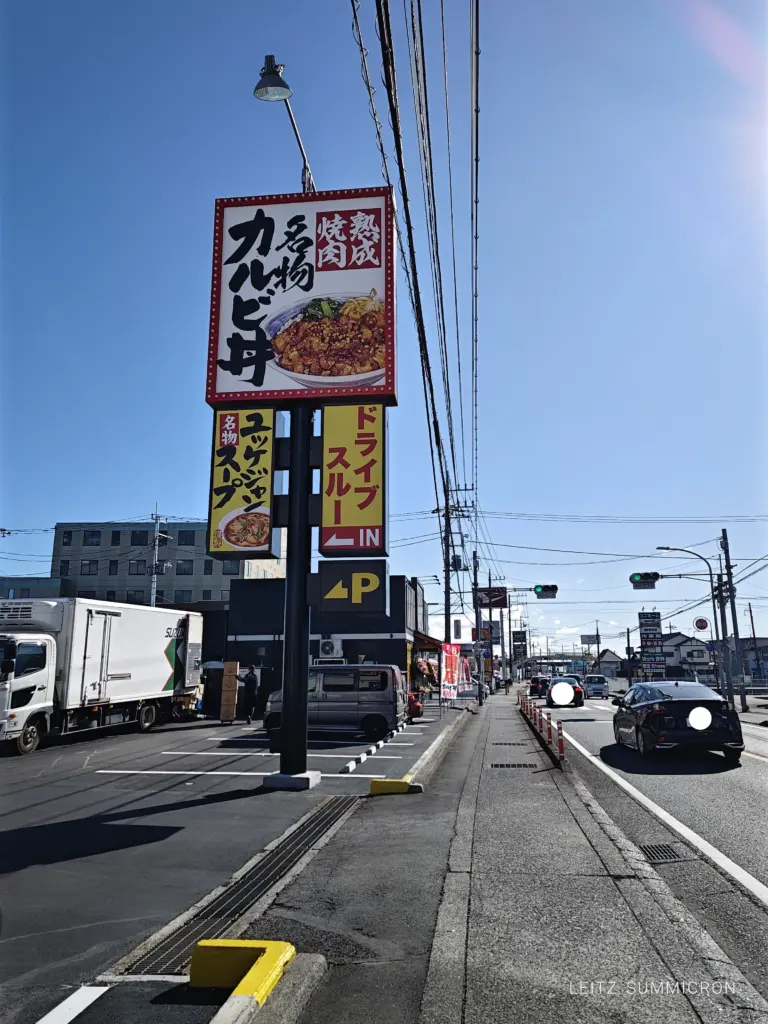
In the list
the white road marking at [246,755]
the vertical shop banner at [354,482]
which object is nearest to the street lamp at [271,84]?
the vertical shop banner at [354,482]

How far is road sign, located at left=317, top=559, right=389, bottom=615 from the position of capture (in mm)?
10516

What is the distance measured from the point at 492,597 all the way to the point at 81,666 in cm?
3213

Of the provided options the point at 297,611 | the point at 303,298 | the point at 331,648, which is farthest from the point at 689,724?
the point at 331,648

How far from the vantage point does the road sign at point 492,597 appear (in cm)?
4528

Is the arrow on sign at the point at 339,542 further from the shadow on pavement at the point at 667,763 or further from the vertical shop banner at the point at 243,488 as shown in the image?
the shadow on pavement at the point at 667,763

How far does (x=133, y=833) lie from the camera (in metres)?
7.82

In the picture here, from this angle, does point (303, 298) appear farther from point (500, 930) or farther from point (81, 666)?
point (81, 666)

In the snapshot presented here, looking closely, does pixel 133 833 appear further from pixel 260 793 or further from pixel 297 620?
pixel 297 620

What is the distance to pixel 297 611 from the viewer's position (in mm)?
10805

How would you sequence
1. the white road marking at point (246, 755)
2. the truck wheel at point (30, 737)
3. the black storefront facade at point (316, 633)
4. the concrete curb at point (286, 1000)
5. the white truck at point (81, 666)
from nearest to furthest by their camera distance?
the concrete curb at point (286, 1000), the white road marking at point (246, 755), the truck wheel at point (30, 737), the white truck at point (81, 666), the black storefront facade at point (316, 633)

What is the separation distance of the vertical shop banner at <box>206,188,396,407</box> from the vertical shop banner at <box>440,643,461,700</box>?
15394 mm

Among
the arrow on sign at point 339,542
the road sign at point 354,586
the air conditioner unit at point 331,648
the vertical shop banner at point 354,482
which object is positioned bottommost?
the air conditioner unit at point 331,648

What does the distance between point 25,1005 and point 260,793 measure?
6.49m

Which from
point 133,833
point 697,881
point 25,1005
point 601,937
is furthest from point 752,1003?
point 133,833
